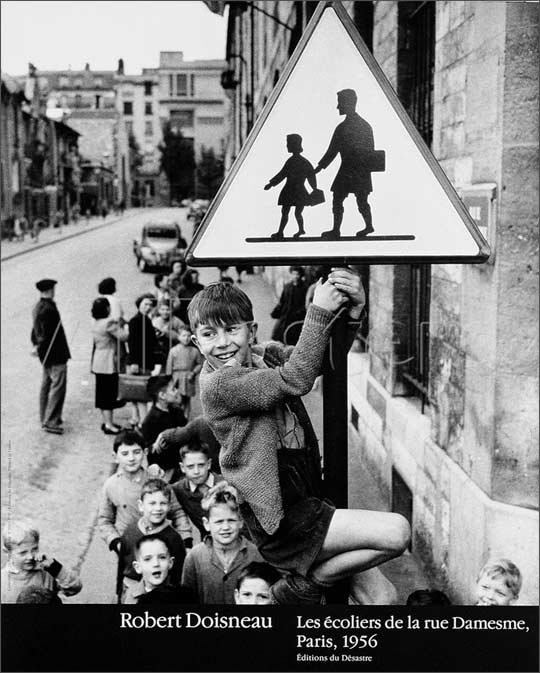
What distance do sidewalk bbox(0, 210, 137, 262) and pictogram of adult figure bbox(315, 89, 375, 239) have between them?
2.86 meters

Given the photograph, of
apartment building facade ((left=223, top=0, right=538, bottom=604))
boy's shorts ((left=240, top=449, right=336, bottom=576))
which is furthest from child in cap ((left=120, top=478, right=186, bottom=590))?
boy's shorts ((left=240, top=449, right=336, bottom=576))

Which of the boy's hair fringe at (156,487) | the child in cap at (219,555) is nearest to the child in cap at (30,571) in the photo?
the boy's hair fringe at (156,487)

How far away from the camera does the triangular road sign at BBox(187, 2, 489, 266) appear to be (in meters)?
2.00

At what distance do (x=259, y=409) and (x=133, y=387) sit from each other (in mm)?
2671

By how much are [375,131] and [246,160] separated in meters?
0.27

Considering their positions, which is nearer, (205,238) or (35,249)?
(205,238)

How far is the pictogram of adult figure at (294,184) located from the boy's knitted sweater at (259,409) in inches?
8.7

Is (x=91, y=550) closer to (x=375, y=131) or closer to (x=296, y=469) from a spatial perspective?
(x=296, y=469)

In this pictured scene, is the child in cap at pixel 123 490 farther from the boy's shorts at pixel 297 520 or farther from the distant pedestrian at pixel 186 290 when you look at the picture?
the boy's shorts at pixel 297 520

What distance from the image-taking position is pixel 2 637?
3482 mm

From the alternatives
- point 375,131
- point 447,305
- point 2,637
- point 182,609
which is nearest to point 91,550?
point 2,637

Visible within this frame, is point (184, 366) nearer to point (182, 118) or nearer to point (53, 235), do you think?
point (182, 118)

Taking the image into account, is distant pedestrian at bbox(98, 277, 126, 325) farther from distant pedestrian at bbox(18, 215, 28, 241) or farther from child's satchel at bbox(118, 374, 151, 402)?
distant pedestrian at bbox(18, 215, 28, 241)

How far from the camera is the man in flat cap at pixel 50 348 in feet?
15.5
